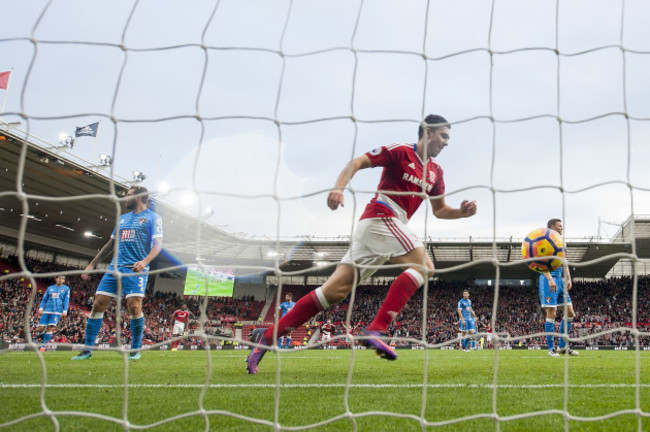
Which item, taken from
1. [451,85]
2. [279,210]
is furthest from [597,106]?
[279,210]

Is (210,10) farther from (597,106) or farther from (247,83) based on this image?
(597,106)

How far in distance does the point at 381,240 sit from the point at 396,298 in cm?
44

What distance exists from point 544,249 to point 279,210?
383cm

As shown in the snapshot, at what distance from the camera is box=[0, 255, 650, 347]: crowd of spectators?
79.0 ft

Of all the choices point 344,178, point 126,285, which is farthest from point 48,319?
point 344,178

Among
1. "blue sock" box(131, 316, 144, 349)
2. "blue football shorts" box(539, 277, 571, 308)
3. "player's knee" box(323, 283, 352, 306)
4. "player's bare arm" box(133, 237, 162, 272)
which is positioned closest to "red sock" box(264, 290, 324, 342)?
"player's knee" box(323, 283, 352, 306)

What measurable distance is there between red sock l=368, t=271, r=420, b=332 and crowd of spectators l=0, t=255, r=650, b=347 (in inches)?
847

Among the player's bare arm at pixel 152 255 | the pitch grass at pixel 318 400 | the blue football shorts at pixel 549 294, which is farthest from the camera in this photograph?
the blue football shorts at pixel 549 294

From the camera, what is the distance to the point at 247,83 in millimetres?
3369

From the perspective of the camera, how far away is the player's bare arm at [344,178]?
296cm

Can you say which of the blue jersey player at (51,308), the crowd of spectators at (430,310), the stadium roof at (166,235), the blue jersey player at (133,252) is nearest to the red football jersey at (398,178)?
the blue jersey player at (133,252)

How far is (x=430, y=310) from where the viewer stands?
29641mm

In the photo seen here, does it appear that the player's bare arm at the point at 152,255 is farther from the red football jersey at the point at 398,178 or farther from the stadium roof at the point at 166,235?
the stadium roof at the point at 166,235

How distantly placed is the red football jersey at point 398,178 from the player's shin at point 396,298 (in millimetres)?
455
